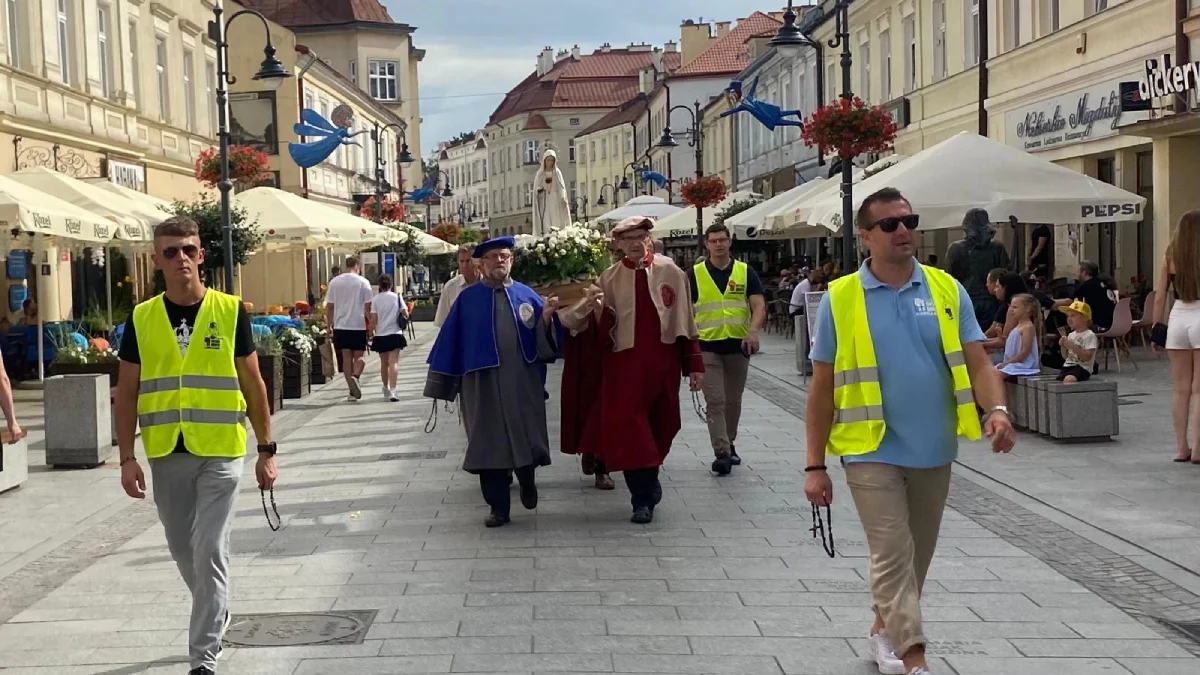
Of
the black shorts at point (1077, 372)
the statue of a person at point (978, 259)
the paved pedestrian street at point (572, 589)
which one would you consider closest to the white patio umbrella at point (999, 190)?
the statue of a person at point (978, 259)

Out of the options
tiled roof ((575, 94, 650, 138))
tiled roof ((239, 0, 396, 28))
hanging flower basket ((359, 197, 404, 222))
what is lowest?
hanging flower basket ((359, 197, 404, 222))

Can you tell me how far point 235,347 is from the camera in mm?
5648

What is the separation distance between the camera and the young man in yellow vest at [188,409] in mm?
5453

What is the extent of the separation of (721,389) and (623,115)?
88994mm

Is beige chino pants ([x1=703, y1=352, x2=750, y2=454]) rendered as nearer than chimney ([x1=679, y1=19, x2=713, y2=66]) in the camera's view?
Yes

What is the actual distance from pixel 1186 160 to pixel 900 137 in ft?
47.7

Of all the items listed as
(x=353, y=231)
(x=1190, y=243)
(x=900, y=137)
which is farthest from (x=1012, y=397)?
(x=900, y=137)

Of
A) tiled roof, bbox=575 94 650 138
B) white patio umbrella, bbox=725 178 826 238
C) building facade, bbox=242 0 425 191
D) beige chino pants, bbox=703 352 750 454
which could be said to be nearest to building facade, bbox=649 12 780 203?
tiled roof, bbox=575 94 650 138

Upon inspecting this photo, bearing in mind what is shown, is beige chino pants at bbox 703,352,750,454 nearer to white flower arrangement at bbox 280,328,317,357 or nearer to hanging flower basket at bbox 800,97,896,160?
hanging flower basket at bbox 800,97,896,160

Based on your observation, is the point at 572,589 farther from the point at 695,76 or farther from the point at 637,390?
the point at 695,76

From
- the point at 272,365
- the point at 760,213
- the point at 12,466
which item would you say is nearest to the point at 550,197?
the point at 272,365

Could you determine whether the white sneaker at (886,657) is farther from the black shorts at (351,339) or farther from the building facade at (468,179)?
the building facade at (468,179)

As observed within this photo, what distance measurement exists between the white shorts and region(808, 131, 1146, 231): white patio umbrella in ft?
12.9

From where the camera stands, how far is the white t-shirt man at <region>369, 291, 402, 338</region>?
17453mm
